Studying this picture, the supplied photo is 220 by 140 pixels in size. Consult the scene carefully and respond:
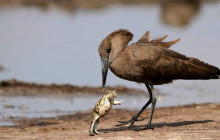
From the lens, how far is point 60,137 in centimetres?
1020

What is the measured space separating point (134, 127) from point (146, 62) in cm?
137

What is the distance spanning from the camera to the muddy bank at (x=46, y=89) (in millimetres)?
17688

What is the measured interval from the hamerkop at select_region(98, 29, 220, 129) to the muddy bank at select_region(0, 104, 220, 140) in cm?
70

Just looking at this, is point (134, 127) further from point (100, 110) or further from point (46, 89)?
point (46, 89)

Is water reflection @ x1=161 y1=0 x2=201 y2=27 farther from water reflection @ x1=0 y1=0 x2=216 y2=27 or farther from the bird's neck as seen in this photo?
the bird's neck

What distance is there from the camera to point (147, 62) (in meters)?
11.3

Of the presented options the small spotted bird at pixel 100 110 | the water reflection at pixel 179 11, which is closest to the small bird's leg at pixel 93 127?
the small spotted bird at pixel 100 110

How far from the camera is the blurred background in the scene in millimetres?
19562

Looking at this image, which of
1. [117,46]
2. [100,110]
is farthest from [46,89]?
[100,110]

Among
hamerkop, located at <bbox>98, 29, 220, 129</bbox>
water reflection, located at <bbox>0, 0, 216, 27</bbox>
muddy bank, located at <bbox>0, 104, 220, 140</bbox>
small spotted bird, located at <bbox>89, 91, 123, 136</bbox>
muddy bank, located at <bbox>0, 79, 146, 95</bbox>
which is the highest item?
hamerkop, located at <bbox>98, 29, 220, 129</bbox>

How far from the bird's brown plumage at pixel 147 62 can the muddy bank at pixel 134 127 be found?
0.89 m

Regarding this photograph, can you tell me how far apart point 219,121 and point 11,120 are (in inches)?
183

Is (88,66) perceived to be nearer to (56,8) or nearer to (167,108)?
(167,108)

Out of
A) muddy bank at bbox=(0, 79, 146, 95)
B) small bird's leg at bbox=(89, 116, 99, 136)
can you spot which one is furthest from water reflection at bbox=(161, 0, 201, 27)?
small bird's leg at bbox=(89, 116, 99, 136)
